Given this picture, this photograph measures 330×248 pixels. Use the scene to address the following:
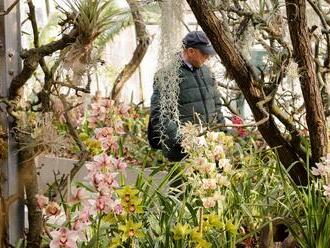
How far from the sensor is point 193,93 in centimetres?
313

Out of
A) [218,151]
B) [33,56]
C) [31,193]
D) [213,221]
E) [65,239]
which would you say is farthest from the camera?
[218,151]

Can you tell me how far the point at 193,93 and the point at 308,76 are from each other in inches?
43.5

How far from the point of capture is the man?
2902 millimetres

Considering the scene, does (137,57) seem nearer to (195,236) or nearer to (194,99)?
(194,99)

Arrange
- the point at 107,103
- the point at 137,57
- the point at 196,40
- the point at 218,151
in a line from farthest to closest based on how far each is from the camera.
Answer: the point at 137,57 < the point at 196,40 < the point at 218,151 < the point at 107,103

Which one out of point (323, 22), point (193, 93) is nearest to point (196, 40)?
point (193, 93)

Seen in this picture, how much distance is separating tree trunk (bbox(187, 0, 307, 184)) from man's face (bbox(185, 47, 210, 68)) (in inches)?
33.9

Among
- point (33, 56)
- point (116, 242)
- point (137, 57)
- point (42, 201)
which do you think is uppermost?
point (137, 57)

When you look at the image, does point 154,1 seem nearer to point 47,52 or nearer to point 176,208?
point 47,52

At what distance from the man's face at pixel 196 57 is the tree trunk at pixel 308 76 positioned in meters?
0.91

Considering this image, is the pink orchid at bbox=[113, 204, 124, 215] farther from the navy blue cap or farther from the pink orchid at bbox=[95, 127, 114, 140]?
the navy blue cap

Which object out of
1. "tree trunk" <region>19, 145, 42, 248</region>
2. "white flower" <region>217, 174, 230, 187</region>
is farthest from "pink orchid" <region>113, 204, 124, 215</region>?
"white flower" <region>217, 174, 230, 187</region>

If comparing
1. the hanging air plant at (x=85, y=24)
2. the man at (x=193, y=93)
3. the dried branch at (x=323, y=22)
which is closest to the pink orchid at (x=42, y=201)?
the hanging air plant at (x=85, y=24)

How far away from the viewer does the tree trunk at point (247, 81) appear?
1890 millimetres
